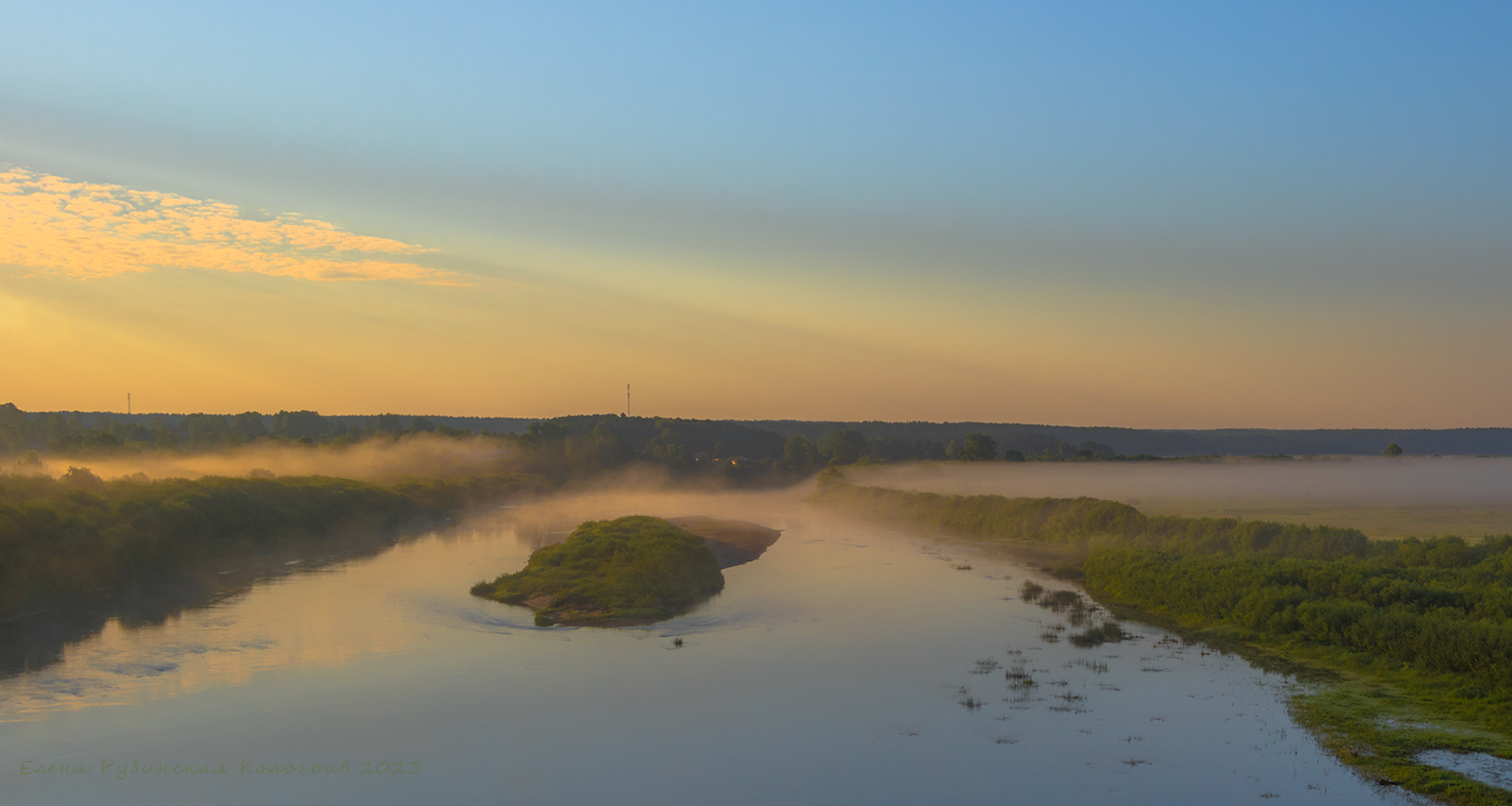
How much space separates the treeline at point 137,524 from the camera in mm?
39281

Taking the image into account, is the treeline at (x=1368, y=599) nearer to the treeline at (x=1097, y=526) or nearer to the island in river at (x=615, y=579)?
the treeline at (x=1097, y=526)

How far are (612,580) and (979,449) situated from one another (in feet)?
409

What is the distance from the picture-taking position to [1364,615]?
2672cm

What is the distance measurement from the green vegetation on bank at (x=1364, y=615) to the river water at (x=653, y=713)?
1222mm

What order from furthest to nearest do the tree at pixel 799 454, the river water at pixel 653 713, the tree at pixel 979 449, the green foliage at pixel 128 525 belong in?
the tree at pixel 799 454 < the tree at pixel 979 449 < the green foliage at pixel 128 525 < the river water at pixel 653 713

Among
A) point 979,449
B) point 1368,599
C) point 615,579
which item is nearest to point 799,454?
point 979,449

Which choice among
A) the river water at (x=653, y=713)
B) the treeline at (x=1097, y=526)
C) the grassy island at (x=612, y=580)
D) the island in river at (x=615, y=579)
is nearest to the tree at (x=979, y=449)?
the treeline at (x=1097, y=526)

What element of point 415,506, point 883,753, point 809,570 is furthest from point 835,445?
point 883,753

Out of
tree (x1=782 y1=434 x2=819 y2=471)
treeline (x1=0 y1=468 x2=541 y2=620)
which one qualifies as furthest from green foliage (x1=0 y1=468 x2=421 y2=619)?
tree (x1=782 y1=434 x2=819 y2=471)

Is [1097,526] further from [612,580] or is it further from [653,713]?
[653,713]

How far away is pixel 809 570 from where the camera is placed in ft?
172

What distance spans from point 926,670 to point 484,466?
13466 centimetres

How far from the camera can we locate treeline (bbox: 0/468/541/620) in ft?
129

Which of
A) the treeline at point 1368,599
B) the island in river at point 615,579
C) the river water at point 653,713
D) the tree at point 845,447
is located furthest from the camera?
the tree at point 845,447
